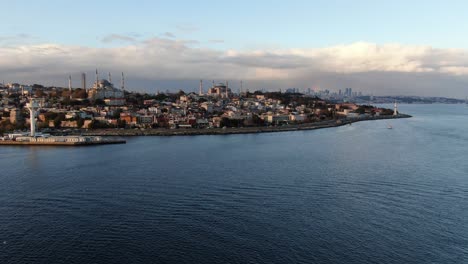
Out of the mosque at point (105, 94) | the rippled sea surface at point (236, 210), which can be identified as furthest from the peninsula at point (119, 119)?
the rippled sea surface at point (236, 210)

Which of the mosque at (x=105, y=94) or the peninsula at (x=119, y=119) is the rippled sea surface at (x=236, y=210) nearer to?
the peninsula at (x=119, y=119)

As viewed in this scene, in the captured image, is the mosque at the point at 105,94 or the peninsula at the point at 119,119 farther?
the mosque at the point at 105,94

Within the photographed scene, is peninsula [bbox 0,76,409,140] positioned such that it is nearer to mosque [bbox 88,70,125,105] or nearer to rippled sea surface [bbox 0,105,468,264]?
mosque [bbox 88,70,125,105]

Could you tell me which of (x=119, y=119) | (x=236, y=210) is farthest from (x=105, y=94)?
(x=236, y=210)

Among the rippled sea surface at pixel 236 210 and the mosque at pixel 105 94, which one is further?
the mosque at pixel 105 94

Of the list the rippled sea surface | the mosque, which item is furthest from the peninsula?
the rippled sea surface

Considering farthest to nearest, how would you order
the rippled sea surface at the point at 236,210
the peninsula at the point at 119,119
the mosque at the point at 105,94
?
the mosque at the point at 105,94 < the peninsula at the point at 119,119 < the rippled sea surface at the point at 236,210

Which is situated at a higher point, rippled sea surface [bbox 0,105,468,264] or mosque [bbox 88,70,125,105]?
mosque [bbox 88,70,125,105]

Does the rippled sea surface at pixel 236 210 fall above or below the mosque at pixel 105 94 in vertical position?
below

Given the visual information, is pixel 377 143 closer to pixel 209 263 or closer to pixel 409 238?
pixel 409 238

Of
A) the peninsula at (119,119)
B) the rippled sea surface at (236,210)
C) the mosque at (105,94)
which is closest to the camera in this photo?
the rippled sea surface at (236,210)
